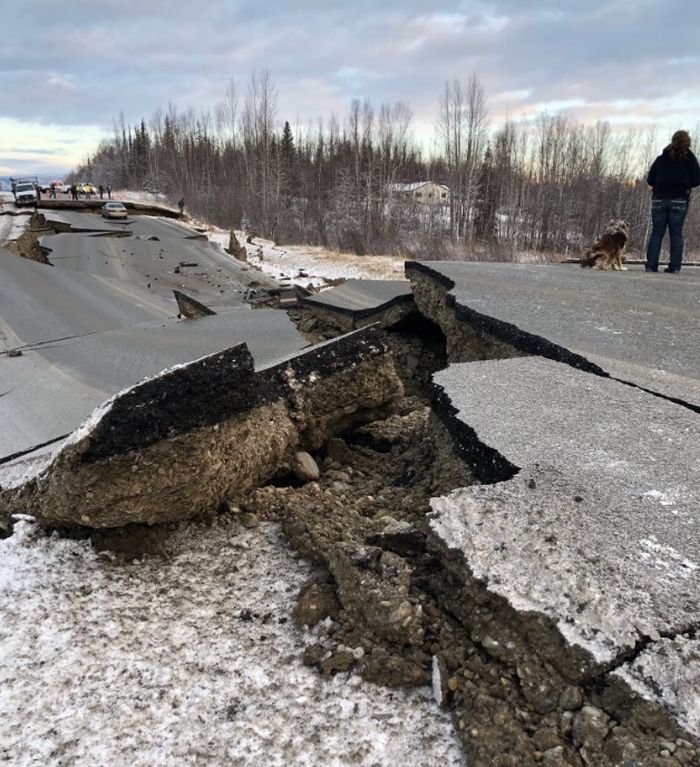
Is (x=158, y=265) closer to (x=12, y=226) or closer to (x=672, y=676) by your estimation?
(x=12, y=226)

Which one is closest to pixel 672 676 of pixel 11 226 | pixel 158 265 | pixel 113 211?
pixel 158 265

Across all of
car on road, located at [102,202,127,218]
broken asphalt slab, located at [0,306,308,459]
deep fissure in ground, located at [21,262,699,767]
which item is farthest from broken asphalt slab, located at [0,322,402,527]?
car on road, located at [102,202,127,218]

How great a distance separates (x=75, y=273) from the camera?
32.3 ft

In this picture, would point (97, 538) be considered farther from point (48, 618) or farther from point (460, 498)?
point (460, 498)

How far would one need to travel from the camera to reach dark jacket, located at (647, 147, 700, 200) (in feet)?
22.1

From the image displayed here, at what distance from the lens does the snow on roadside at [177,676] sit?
1450 millimetres

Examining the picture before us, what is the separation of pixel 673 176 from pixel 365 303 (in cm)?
396

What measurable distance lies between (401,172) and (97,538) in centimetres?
5053

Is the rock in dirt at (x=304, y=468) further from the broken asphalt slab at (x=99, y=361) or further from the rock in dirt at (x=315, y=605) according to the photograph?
the broken asphalt slab at (x=99, y=361)

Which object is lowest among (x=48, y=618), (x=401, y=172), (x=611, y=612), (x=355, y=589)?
(x=48, y=618)

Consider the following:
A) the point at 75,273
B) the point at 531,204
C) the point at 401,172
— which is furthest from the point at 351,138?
the point at 75,273

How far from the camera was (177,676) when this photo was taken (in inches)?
66.7

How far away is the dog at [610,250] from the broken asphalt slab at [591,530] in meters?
5.78

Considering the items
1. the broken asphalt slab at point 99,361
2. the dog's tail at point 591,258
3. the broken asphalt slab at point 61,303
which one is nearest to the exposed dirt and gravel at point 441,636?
the broken asphalt slab at point 99,361
